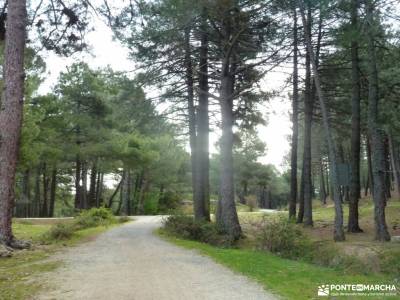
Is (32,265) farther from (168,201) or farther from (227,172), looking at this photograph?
(168,201)

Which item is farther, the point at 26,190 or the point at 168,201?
the point at 168,201

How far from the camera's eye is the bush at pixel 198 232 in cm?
1506

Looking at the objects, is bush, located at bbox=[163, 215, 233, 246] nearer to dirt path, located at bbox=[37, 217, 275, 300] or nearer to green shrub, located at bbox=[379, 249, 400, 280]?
dirt path, located at bbox=[37, 217, 275, 300]

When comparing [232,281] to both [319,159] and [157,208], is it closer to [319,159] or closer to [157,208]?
[157,208]

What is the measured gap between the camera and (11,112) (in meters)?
10.9

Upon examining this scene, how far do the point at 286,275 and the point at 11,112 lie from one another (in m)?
7.40

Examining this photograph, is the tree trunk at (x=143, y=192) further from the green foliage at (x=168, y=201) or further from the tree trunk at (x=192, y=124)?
the tree trunk at (x=192, y=124)

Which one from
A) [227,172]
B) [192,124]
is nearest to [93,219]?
[192,124]

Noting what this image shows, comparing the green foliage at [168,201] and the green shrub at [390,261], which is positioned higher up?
the green foliage at [168,201]

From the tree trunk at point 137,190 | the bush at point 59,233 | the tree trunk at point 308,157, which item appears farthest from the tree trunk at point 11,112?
the tree trunk at point 137,190

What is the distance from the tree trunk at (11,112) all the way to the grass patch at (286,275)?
5.10m

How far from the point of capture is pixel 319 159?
49625mm

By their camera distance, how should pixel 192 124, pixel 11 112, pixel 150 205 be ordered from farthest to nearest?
pixel 150 205
pixel 192 124
pixel 11 112

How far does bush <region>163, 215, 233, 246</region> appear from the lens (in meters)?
15.1
